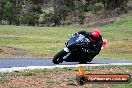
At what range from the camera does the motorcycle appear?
16984mm

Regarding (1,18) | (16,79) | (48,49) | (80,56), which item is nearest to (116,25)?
(1,18)

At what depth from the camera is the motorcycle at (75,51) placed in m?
17.0

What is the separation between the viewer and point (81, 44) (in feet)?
55.8

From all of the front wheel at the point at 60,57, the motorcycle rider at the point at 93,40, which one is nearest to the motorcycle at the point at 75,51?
the front wheel at the point at 60,57

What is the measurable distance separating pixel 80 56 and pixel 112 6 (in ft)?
216

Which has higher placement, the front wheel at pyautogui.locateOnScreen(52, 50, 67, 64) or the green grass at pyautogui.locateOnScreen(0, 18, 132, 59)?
the front wheel at pyautogui.locateOnScreen(52, 50, 67, 64)

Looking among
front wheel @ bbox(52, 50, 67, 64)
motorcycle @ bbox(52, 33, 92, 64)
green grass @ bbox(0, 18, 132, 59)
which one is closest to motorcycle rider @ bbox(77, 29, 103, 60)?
motorcycle @ bbox(52, 33, 92, 64)

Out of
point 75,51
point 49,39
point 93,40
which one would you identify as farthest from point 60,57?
point 49,39

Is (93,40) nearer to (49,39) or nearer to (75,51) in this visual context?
(75,51)

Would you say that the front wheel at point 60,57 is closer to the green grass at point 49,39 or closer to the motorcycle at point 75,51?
the motorcycle at point 75,51

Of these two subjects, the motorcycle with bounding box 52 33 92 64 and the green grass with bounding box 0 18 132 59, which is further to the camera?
the green grass with bounding box 0 18 132 59

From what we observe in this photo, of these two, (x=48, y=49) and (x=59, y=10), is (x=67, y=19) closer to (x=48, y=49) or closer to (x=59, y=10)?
(x=59, y=10)

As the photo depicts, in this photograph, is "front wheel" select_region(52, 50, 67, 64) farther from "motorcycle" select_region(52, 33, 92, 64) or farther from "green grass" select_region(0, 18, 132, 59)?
"green grass" select_region(0, 18, 132, 59)

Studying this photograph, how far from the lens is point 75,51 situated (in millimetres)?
17250
